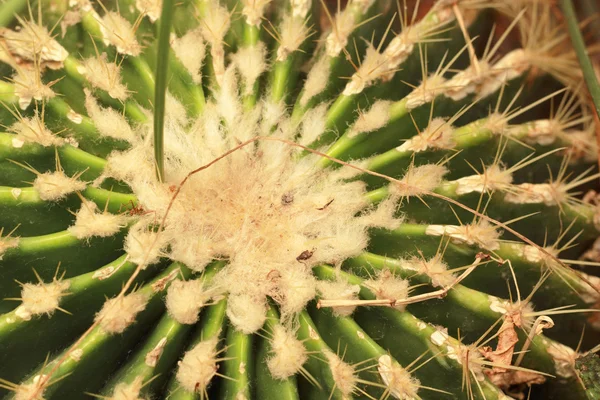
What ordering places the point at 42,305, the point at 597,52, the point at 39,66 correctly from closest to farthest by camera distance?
the point at 42,305, the point at 39,66, the point at 597,52

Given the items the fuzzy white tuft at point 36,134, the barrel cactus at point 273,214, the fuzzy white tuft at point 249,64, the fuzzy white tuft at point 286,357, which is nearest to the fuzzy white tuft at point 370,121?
the barrel cactus at point 273,214

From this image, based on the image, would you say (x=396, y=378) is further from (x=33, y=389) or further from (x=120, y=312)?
(x=33, y=389)

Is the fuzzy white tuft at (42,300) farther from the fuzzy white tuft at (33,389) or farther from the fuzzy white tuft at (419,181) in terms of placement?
the fuzzy white tuft at (419,181)

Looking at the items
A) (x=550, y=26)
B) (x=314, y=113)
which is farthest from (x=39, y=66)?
(x=550, y=26)

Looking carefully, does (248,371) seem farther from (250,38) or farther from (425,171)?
(250,38)

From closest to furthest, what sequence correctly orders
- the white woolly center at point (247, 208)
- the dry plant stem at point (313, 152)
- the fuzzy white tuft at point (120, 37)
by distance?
the dry plant stem at point (313, 152), the white woolly center at point (247, 208), the fuzzy white tuft at point (120, 37)

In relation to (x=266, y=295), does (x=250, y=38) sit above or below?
above

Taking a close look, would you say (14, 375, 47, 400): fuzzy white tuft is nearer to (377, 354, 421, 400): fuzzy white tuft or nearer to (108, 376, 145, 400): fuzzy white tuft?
(108, 376, 145, 400): fuzzy white tuft
